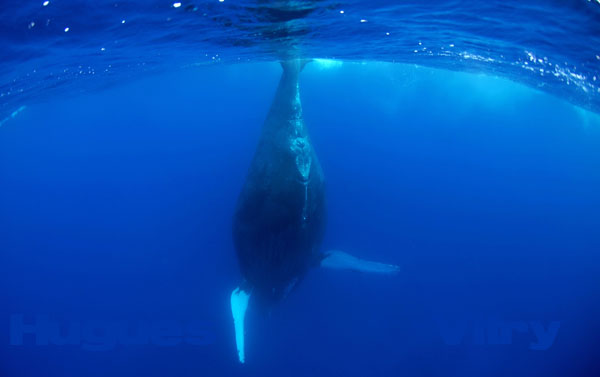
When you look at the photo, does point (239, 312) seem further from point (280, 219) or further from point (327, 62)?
point (327, 62)

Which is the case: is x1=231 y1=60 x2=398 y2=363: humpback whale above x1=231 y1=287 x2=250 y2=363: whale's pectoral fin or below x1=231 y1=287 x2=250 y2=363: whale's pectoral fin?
above

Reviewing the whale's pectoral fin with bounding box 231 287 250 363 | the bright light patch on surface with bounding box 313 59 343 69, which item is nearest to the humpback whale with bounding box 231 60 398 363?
the whale's pectoral fin with bounding box 231 287 250 363

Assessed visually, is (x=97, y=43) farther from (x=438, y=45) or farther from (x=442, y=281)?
(x=442, y=281)

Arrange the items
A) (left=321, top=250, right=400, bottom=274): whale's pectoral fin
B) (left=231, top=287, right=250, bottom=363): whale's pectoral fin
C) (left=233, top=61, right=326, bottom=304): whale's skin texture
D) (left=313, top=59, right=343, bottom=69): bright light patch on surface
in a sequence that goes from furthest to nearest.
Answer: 1. (left=313, top=59, right=343, bottom=69): bright light patch on surface
2. (left=321, top=250, right=400, bottom=274): whale's pectoral fin
3. (left=231, top=287, right=250, bottom=363): whale's pectoral fin
4. (left=233, top=61, right=326, bottom=304): whale's skin texture

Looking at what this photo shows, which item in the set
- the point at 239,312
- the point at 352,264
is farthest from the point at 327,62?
the point at 239,312

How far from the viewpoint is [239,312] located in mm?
9258

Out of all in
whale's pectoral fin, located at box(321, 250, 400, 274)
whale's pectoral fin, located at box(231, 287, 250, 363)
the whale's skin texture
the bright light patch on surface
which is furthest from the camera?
the bright light patch on surface

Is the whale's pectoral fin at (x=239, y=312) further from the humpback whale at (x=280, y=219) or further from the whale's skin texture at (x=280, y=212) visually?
the whale's skin texture at (x=280, y=212)

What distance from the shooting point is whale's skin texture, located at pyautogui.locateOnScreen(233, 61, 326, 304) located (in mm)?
8656

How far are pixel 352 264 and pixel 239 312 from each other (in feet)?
10.9

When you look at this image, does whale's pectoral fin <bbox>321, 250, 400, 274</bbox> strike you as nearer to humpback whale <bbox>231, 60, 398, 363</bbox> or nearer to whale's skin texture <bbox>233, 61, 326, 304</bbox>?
humpback whale <bbox>231, 60, 398, 363</bbox>

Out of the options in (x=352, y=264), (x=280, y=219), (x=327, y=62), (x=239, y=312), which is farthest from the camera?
(x=327, y=62)

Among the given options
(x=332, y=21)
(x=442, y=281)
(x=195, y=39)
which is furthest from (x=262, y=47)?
(x=442, y=281)

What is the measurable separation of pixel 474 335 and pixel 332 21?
77.2ft
